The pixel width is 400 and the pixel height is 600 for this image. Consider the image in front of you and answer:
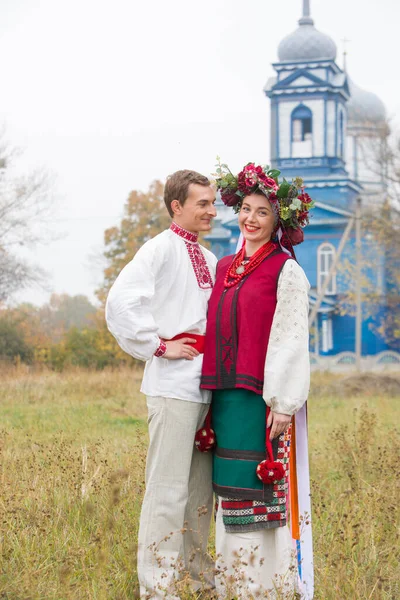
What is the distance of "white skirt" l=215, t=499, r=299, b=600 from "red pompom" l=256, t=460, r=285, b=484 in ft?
0.92

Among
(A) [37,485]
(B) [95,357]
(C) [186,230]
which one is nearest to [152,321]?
(C) [186,230]

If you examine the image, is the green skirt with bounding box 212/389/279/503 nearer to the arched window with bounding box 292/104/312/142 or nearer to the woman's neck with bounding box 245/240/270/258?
the woman's neck with bounding box 245/240/270/258

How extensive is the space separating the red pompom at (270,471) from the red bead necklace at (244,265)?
0.87 m

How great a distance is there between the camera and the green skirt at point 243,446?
4461mm

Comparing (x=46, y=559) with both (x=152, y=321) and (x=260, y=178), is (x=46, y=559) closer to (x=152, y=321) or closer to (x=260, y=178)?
(x=152, y=321)

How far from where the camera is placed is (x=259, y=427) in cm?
449

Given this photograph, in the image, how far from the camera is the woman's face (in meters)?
4.63

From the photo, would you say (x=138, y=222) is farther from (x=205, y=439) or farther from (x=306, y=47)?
(x=205, y=439)

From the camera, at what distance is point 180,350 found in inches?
179

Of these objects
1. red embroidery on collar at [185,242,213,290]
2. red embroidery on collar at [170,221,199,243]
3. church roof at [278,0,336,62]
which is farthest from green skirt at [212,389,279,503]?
church roof at [278,0,336,62]

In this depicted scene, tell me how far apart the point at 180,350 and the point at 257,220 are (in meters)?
0.73

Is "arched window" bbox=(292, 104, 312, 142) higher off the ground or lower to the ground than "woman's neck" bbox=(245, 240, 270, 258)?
higher

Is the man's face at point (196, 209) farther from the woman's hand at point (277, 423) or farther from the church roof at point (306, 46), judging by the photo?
the church roof at point (306, 46)

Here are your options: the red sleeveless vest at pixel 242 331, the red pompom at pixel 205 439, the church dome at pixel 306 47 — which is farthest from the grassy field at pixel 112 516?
the church dome at pixel 306 47
